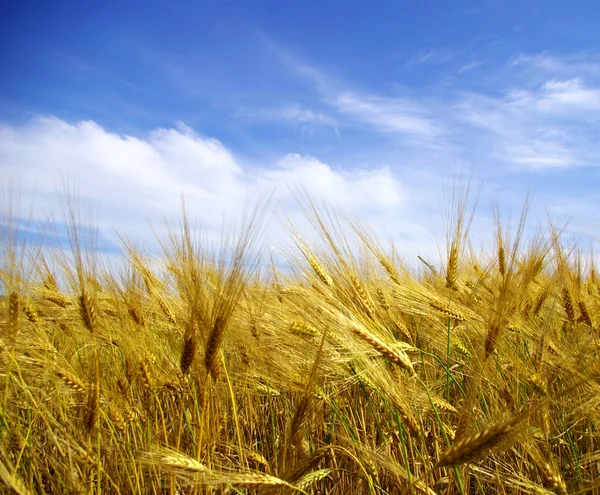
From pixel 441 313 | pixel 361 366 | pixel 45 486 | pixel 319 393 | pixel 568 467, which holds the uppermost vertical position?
pixel 441 313

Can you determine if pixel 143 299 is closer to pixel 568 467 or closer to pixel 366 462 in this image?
pixel 366 462

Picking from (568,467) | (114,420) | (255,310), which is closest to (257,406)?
(255,310)

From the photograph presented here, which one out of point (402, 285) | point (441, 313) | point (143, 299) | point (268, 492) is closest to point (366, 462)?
point (268, 492)

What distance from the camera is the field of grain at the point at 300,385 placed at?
1427 millimetres

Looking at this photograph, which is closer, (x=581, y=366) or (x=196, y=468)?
(x=196, y=468)

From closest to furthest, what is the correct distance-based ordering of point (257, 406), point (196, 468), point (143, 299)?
point (196, 468), point (257, 406), point (143, 299)

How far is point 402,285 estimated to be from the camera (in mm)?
2369

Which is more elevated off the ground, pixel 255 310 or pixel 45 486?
pixel 255 310

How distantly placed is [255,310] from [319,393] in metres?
0.57

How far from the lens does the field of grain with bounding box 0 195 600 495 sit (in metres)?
1.43

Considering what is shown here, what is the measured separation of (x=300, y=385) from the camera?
1727 millimetres

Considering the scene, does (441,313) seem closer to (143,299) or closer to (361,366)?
(361,366)

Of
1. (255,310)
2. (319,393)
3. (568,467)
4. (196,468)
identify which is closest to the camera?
(196,468)

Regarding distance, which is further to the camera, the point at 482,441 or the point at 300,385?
the point at 300,385
